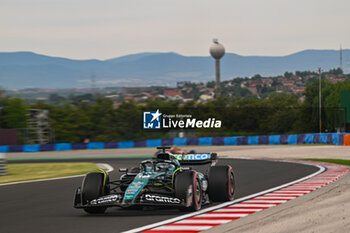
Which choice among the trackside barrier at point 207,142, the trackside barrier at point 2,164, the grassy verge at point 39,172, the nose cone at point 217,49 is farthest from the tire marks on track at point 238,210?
the nose cone at point 217,49

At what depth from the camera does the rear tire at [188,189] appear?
10.8 meters

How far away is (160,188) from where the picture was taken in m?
11.5

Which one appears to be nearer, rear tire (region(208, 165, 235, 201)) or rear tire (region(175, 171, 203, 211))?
rear tire (region(175, 171, 203, 211))

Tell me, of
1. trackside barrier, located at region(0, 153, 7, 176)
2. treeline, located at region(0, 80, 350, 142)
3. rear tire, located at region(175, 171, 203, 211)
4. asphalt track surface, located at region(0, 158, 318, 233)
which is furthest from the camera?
treeline, located at region(0, 80, 350, 142)

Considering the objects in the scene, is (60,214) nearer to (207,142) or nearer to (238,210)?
(238,210)

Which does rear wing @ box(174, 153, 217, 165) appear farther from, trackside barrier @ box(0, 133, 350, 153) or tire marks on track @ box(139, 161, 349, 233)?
trackside barrier @ box(0, 133, 350, 153)

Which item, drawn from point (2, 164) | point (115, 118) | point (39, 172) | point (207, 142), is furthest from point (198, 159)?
point (115, 118)

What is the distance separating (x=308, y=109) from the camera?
88.6 meters

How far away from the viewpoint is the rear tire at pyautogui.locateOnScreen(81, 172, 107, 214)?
36.6ft

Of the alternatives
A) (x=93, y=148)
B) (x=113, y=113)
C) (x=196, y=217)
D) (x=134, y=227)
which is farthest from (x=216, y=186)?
(x=113, y=113)

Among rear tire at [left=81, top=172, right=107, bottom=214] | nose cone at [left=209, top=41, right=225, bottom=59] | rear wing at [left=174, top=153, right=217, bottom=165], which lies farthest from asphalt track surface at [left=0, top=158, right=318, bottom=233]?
nose cone at [left=209, top=41, right=225, bottom=59]

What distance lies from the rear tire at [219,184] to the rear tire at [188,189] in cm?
124

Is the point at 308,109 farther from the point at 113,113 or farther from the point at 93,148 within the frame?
the point at 93,148

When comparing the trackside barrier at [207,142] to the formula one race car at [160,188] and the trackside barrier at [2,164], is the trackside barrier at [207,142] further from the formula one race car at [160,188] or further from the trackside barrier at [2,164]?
the formula one race car at [160,188]
